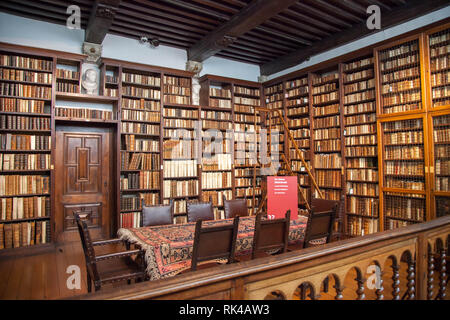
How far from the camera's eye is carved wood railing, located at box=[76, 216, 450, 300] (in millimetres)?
949

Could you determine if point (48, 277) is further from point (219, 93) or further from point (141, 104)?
point (219, 93)

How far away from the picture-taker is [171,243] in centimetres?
251

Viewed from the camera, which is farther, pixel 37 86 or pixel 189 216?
pixel 37 86

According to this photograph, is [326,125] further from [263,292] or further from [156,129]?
[263,292]

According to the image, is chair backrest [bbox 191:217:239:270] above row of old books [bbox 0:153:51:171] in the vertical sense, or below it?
below

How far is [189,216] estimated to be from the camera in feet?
12.1

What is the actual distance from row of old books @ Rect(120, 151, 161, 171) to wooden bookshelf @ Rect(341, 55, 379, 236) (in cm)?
354

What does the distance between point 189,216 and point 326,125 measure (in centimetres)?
345

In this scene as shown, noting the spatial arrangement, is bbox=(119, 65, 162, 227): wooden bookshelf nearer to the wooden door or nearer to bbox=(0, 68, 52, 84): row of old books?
the wooden door

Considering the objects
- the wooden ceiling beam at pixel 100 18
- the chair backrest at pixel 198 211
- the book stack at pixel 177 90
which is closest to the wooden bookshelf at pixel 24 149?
the wooden ceiling beam at pixel 100 18

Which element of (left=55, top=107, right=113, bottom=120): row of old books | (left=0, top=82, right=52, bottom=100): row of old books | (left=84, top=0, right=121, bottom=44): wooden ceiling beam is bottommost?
(left=55, top=107, right=113, bottom=120): row of old books

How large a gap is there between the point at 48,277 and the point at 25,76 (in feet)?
10.2

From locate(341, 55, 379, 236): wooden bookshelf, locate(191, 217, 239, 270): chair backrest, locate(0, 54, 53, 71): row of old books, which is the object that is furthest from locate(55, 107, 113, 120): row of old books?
locate(341, 55, 379, 236): wooden bookshelf
